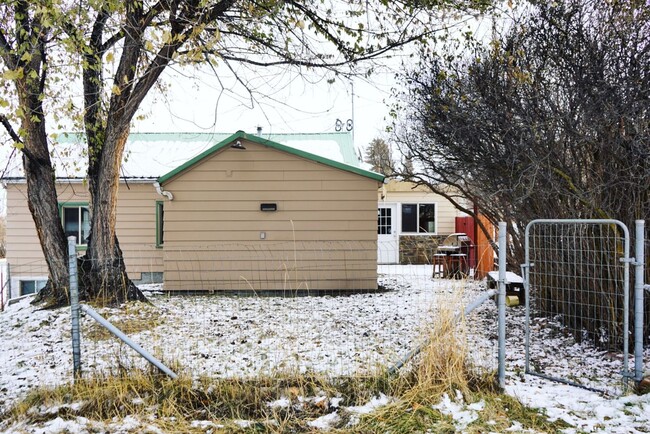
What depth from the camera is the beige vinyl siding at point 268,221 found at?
32.6 ft

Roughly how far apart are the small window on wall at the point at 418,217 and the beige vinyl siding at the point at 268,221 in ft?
23.0

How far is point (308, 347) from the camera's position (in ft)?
17.6

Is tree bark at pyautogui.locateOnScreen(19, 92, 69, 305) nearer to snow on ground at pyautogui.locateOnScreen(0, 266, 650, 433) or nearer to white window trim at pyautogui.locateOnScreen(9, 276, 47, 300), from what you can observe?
snow on ground at pyautogui.locateOnScreen(0, 266, 650, 433)

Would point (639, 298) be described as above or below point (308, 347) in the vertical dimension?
above

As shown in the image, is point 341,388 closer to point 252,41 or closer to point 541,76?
point 541,76

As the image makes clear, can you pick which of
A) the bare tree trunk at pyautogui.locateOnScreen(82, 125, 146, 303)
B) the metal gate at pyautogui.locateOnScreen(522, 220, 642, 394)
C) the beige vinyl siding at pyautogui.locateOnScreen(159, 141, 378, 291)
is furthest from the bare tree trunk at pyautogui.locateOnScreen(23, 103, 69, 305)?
the metal gate at pyautogui.locateOnScreen(522, 220, 642, 394)

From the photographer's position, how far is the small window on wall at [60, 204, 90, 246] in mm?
12281

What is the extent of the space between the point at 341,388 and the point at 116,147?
17.7 ft

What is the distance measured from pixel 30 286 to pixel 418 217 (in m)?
11.8

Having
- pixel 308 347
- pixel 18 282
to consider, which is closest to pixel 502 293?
pixel 308 347

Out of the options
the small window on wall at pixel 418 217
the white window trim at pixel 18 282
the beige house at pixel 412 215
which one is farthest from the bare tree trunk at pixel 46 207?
the small window on wall at pixel 418 217

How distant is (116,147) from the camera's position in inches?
295

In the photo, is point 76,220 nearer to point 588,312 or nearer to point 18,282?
point 18,282

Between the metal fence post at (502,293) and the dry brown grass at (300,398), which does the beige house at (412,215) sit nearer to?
the metal fence post at (502,293)
